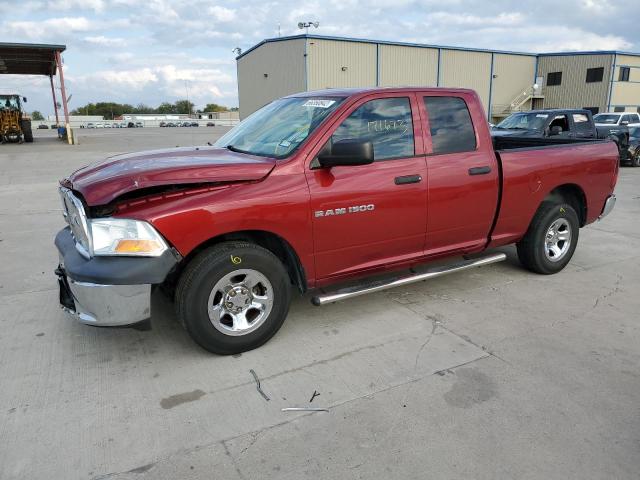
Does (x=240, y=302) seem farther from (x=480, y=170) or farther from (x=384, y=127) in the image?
(x=480, y=170)

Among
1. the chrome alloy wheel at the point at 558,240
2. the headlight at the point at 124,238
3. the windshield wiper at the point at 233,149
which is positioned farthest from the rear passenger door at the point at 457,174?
the headlight at the point at 124,238

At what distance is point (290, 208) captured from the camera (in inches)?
135

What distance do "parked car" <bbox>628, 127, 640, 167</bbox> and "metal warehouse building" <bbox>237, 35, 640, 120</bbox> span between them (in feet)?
48.4

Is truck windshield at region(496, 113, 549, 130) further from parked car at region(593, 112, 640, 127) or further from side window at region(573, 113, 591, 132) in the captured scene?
parked car at region(593, 112, 640, 127)

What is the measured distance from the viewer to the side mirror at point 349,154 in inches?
133

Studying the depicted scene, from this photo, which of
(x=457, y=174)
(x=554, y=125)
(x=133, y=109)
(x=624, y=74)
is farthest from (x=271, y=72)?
(x=133, y=109)

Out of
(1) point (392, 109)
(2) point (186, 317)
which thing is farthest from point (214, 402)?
(1) point (392, 109)

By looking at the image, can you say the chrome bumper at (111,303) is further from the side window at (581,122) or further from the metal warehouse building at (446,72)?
the metal warehouse building at (446,72)

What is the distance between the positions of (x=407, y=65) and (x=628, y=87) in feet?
65.6

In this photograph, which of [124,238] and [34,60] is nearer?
[124,238]

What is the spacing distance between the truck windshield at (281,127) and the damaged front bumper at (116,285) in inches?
49.8

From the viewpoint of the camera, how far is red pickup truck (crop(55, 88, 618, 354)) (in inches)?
122

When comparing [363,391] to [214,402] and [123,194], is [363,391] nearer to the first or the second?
[214,402]

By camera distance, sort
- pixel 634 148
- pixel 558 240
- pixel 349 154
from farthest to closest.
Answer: pixel 634 148 → pixel 558 240 → pixel 349 154
